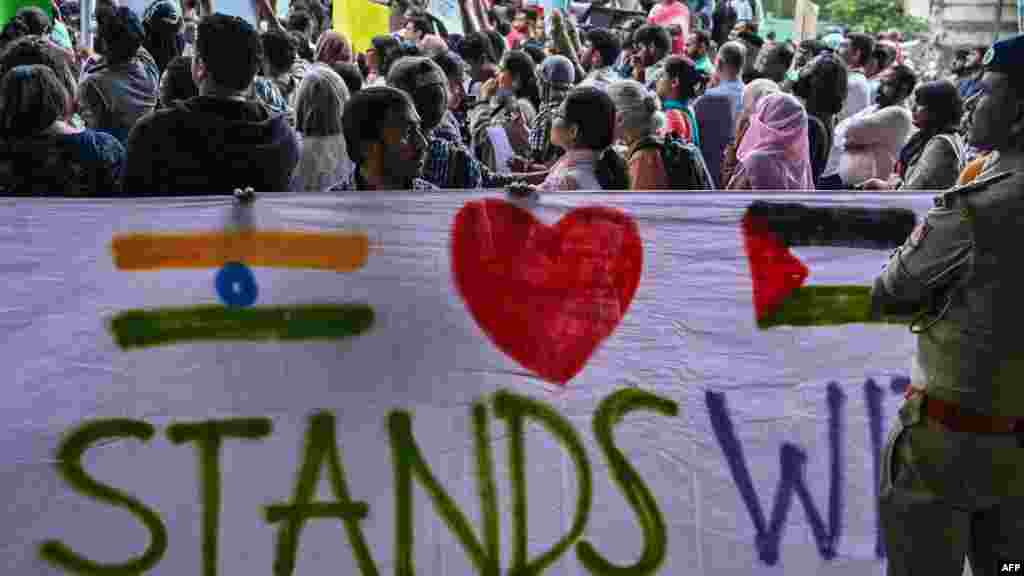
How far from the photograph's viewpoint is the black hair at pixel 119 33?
597 centimetres

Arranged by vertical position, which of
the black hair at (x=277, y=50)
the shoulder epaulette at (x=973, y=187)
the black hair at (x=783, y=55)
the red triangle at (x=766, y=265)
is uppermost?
the black hair at (x=783, y=55)

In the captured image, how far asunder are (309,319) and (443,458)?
1.63 feet

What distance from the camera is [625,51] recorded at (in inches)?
447

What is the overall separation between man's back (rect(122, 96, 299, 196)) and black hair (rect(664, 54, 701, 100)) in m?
3.25

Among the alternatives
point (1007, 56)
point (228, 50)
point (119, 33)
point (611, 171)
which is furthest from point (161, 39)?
point (1007, 56)

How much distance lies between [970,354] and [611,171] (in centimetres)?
187

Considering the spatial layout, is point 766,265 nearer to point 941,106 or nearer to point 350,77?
point 941,106

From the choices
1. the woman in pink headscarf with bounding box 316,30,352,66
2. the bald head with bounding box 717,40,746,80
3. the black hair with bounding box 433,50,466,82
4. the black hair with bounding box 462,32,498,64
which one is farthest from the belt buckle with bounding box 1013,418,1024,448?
the black hair with bounding box 462,32,498,64

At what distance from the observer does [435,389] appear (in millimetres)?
3615

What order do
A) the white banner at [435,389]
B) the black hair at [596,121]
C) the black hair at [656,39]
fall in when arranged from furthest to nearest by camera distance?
the black hair at [656,39]
the black hair at [596,121]
the white banner at [435,389]

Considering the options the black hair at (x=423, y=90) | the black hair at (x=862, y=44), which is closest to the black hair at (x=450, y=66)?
the black hair at (x=423, y=90)

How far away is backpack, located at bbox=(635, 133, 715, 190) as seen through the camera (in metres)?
4.92

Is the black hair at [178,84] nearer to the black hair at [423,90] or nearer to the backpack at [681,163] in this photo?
the black hair at [423,90]

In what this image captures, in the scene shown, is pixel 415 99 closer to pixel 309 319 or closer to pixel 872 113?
pixel 309 319
